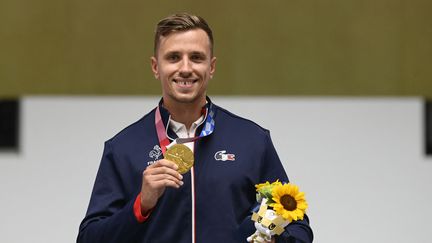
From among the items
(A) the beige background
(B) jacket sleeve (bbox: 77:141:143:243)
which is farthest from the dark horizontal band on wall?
(B) jacket sleeve (bbox: 77:141:143:243)

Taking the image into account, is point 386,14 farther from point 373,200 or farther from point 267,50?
point 373,200

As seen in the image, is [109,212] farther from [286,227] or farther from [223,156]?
[286,227]

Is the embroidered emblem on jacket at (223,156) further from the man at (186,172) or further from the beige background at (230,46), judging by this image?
the beige background at (230,46)

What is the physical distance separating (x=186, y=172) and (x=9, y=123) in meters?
2.93

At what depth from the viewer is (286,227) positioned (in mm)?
2492

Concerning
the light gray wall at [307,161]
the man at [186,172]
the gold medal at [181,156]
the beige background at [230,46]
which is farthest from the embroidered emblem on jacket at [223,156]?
the beige background at [230,46]

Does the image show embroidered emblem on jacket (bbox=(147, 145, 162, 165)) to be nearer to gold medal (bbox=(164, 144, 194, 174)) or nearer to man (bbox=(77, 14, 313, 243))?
man (bbox=(77, 14, 313, 243))

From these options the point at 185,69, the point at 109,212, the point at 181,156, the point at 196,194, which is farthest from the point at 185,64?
the point at 109,212

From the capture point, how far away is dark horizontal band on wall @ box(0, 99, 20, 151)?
17.0 feet

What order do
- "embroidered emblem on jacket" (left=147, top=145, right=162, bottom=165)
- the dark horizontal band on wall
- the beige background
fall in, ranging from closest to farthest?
1. "embroidered emblem on jacket" (left=147, top=145, right=162, bottom=165)
2. the dark horizontal band on wall
3. the beige background

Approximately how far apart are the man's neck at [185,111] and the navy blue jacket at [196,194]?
1.1 inches

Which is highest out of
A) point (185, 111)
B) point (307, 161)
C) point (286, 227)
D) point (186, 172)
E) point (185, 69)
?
point (185, 69)

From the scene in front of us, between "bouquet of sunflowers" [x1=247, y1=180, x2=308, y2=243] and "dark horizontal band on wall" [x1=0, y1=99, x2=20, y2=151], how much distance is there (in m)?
2.96

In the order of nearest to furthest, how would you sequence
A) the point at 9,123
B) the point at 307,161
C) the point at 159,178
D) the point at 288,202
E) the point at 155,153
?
the point at 159,178 < the point at 288,202 < the point at 155,153 < the point at 307,161 < the point at 9,123
